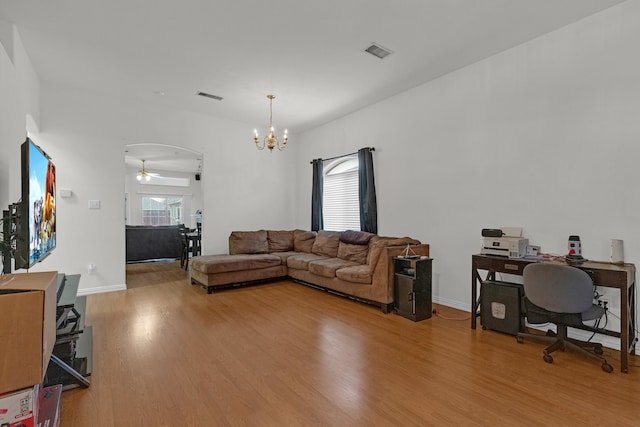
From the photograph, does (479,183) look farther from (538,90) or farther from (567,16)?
(567,16)

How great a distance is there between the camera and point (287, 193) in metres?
6.80

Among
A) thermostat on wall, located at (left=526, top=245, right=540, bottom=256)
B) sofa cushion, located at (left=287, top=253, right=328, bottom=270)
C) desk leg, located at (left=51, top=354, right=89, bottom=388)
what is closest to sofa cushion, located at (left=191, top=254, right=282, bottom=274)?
sofa cushion, located at (left=287, top=253, right=328, bottom=270)

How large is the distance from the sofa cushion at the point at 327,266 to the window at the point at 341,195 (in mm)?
→ 970

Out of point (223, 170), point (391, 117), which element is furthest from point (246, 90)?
point (391, 117)

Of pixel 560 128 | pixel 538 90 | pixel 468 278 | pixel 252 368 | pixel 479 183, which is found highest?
pixel 538 90

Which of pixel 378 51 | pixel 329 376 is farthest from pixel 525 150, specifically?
pixel 329 376

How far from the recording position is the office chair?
2355 mm

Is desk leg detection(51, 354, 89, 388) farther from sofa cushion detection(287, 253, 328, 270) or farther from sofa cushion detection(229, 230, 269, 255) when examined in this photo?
sofa cushion detection(229, 230, 269, 255)

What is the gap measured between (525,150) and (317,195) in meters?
3.65

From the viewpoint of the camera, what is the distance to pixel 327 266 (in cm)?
445

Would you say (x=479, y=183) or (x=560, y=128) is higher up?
(x=560, y=128)

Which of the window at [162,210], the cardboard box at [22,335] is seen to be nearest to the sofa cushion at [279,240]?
the cardboard box at [22,335]

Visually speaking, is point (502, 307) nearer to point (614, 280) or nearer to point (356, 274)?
point (614, 280)

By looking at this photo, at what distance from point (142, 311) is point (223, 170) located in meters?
2.96
